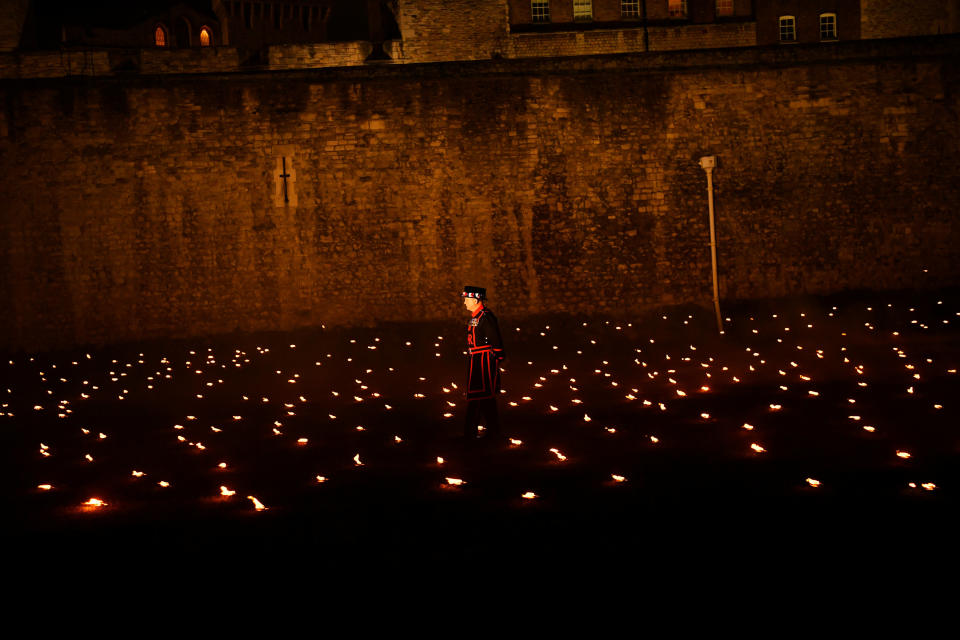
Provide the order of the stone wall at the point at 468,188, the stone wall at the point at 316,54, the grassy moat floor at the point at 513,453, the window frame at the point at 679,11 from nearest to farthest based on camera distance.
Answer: the grassy moat floor at the point at 513,453, the stone wall at the point at 468,188, the stone wall at the point at 316,54, the window frame at the point at 679,11

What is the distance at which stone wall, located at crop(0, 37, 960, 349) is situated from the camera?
48.9 feet

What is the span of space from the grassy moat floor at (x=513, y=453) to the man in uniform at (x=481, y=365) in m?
0.30

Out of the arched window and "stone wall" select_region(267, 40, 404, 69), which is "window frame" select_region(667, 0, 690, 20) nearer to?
"stone wall" select_region(267, 40, 404, 69)

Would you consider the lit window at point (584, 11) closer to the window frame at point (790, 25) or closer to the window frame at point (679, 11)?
the window frame at point (679, 11)

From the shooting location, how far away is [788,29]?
109 feet

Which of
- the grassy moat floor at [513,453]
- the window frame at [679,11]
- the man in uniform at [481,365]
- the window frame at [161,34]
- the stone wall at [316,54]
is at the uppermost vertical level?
the window frame at [161,34]

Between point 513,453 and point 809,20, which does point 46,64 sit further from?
point 809,20

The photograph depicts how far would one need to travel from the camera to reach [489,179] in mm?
15461

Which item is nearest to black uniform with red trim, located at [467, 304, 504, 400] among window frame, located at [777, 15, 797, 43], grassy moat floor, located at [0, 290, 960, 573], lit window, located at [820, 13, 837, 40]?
grassy moat floor, located at [0, 290, 960, 573]

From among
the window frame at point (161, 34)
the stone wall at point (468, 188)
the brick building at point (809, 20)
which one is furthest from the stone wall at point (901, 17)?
the window frame at point (161, 34)

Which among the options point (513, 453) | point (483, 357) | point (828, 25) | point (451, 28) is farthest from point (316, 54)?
point (513, 453)

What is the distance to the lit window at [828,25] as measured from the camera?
3362cm

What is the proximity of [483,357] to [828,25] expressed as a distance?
105 ft

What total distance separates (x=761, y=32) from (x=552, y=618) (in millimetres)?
33402
